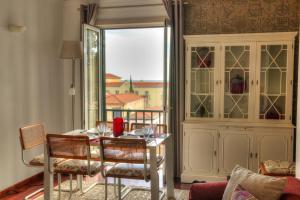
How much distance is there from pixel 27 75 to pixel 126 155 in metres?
2.07

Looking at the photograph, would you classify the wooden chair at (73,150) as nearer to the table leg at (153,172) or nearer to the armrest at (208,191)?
the table leg at (153,172)

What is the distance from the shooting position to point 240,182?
7.57 ft

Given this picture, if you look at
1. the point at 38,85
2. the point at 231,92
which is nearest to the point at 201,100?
the point at 231,92

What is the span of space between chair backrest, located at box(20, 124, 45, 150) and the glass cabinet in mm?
1927

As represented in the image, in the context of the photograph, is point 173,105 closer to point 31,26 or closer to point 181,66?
point 181,66

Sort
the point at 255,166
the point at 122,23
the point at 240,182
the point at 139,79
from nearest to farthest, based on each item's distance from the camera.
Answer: the point at 240,182 → the point at 255,166 → the point at 122,23 → the point at 139,79

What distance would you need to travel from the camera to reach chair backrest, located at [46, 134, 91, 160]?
11.2 ft

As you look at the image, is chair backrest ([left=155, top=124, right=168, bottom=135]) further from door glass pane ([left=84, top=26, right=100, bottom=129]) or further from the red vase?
door glass pane ([left=84, top=26, right=100, bottom=129])

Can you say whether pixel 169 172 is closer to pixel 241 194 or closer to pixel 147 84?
pixel 241 194

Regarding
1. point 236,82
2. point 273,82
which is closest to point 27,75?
point 236,82

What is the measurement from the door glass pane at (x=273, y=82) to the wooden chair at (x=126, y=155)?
186 centimetres

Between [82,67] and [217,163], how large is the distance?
2.39 m

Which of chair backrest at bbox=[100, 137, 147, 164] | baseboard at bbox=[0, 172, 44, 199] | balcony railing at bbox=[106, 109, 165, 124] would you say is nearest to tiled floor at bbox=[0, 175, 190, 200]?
baseboard at bbox=[0, 172, 44, 199]

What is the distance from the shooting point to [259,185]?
7.16 feet
